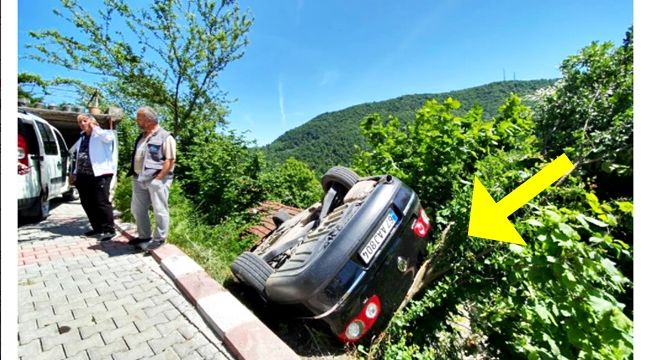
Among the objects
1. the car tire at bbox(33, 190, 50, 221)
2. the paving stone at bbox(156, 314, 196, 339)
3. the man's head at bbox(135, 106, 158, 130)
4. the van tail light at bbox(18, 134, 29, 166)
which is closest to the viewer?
the paving stone at bbox(156, 314, 196, 339)

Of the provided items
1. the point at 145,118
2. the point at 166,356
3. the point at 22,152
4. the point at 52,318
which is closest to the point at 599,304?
the point at 166,356

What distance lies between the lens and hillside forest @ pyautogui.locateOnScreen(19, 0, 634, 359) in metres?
1.51

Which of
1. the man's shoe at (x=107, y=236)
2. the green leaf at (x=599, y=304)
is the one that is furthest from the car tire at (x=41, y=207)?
the green leaf at (x=599, y=304)

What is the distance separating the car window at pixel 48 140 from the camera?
18.2 feet

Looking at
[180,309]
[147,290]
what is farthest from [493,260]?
[147,290]

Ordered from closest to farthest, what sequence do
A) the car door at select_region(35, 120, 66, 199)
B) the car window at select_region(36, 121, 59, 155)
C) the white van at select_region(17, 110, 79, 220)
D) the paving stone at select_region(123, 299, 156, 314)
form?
the paving stone at select_region(123, 299, 156, 314)
the white van at select_region(17, 110, 79, 220)
the car door at select_region(35, 120, 66, 199)
the car window at select_region(36, 121, 59, 155)

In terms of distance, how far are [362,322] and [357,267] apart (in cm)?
41

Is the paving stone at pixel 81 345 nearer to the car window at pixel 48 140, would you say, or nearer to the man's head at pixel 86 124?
the man's head at pixel 86 124

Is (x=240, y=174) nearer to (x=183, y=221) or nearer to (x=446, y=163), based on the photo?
(x=183, y=221)

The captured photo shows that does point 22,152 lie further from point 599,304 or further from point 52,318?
point 599,304

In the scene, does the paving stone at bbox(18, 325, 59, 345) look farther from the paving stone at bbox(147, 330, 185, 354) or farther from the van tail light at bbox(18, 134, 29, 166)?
the van tail light at bbox(18, 134, 29, 166)

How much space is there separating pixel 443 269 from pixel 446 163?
1.27m

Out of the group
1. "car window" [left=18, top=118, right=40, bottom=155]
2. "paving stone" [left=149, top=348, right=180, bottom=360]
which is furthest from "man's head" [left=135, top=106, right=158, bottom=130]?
"car window" [left=18, top=118, right=40, bottom=155]

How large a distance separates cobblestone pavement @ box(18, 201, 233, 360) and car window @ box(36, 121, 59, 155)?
2.86m
